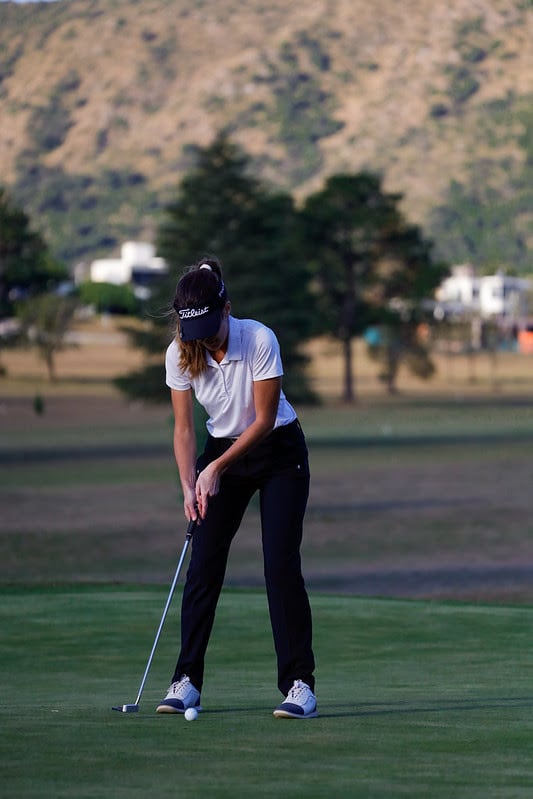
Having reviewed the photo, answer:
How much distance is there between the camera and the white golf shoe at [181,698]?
6.94 meters

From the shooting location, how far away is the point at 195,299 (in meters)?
6.81

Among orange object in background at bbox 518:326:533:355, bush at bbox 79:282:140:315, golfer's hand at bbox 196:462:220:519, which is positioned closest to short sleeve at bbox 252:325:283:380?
golfer's hand at bbox 196:462:220:519

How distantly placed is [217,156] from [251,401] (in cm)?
7639

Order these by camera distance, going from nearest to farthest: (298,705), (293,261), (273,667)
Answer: (298,705) → (273,667) → (293,261)

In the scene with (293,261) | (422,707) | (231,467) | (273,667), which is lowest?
(273,667)

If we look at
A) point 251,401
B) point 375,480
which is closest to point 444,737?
→ point 251,401

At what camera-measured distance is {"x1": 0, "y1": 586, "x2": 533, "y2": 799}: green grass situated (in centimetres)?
532

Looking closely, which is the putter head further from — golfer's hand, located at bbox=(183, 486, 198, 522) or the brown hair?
the brown hair

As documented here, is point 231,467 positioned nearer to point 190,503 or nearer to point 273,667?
point 190,503

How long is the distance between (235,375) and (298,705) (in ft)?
4.57

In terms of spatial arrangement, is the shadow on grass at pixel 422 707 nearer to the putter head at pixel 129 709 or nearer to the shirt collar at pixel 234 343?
the putter head at pixel 129 709

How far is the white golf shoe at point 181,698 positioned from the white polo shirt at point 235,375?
3.53ft

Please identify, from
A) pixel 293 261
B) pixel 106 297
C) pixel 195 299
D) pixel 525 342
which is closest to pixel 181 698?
pixel 195 299

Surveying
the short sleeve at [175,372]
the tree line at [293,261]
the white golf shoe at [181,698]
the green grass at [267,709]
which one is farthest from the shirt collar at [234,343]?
the tree line at [293,261]
